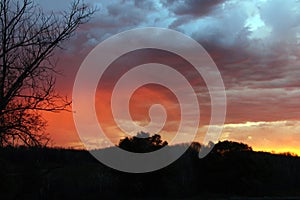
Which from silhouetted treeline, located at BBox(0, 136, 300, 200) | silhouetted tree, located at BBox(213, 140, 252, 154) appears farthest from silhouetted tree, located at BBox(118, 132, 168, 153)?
silhouetted tree, located at BBox(213, 140, 252, 154)

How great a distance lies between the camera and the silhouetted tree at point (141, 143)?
129 ft

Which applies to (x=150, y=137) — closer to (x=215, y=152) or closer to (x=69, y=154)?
(x=215, y=152)

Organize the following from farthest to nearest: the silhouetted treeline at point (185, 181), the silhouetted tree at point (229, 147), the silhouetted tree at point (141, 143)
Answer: the silhouetted tree at point (229, 147)
the silhouetted tree at point (141, 143)
the silhouetted treeline at point (185, 181)

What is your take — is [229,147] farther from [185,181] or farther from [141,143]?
[141,143]

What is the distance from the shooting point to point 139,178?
37.8m

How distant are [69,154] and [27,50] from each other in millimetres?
38088

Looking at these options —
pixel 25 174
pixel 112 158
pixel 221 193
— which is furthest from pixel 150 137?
pixel 25 174

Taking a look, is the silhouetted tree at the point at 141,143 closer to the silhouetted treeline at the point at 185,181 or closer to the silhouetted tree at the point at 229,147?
the silhouetted treeline at the point at 185,181

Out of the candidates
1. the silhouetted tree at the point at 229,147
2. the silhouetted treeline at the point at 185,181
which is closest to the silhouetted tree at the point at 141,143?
the silhouetted treeline at the point at 185,181

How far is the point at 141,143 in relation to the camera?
130ft

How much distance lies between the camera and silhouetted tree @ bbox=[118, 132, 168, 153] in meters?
39.3

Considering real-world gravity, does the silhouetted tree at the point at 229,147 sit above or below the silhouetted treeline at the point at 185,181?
above

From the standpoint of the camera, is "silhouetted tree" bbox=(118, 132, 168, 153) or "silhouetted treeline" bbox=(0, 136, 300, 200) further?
"silhouetted tree" bbox=(118, 132, 168, 153)

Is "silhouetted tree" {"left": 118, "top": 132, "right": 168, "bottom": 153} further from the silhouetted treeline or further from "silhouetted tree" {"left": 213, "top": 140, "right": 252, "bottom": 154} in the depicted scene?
"silhouetted tree" {"left": 213, "top": 140, "right": 252, "bottom": 154}
